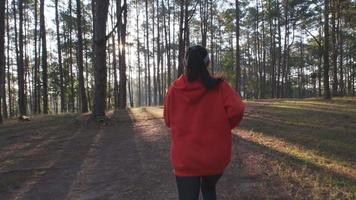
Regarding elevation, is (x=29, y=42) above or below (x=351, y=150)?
above

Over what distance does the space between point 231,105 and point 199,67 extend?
0.42m

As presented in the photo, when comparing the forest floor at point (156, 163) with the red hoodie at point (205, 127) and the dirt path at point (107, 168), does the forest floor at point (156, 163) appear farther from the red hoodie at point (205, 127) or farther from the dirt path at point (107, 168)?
the red hoodie at point (205, 127)

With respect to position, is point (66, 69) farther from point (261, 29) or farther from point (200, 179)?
point (200, 179)

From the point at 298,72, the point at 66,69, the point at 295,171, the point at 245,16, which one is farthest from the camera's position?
the point at 298,72

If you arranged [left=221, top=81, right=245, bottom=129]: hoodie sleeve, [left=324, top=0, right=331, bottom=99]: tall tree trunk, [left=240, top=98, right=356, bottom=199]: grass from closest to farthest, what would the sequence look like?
[left=221, top=81, right=245, bottom=129]: hoodie sleeve
[left=240, top=98, right=356, bottom=199]: grass
[left=324, top=0, right=331, bottom=99]: tall tree trunk

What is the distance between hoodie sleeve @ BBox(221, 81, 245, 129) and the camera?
12.0 feet

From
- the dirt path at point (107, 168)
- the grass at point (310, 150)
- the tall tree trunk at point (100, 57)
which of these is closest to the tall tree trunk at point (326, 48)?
the grass at point (310, 150)

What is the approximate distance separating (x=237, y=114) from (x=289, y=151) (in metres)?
6.18

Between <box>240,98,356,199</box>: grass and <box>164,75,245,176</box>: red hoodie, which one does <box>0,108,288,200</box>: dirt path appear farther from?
<box>164,75,245,176</box>: red hoodie

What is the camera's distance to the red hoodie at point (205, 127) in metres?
3.66

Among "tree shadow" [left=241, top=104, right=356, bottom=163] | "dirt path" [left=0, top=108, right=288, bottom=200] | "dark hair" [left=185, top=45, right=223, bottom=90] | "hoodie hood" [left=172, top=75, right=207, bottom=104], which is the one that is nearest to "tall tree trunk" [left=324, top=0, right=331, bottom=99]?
"tree shadow" [left=241, top=104, right=356, bottom=163]

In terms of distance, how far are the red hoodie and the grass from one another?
284 cm

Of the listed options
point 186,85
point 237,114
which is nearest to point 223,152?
point 237,114

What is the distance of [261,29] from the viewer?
199 feet
